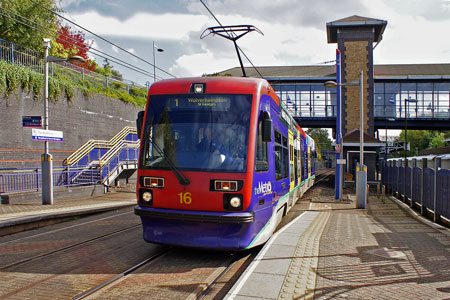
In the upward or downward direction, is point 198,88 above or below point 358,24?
below

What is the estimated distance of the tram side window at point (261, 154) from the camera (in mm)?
6512

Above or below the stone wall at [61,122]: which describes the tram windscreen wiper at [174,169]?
below

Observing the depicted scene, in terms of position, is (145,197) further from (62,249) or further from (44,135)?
(44,135)

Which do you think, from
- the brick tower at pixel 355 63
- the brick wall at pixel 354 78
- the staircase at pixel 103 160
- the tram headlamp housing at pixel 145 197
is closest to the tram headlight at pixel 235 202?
the tram headlamp housing at pixel 145 197

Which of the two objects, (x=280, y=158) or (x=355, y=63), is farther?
(x=355, y=63)

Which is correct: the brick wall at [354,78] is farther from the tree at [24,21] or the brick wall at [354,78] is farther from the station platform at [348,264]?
the station platform at [348,264]

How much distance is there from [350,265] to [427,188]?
8.45 metres

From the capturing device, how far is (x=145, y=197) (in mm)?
6516

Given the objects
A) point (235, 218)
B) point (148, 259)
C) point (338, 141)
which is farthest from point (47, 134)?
point (338, 141)

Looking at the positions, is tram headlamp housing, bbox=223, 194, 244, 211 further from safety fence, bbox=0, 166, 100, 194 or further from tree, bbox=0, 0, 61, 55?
tree, bbox=0, 0, 61, 55

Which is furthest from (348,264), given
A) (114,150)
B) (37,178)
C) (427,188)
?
(114,150)

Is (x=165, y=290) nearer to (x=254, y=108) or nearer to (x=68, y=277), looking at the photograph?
(x=68, y=277)

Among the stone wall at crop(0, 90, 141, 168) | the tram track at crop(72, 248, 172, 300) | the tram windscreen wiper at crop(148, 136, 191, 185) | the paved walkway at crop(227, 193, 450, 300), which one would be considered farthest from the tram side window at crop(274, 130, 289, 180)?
the stone wall at crop(0, 90, 141, 168)

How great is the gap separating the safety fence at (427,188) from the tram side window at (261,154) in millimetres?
6544
